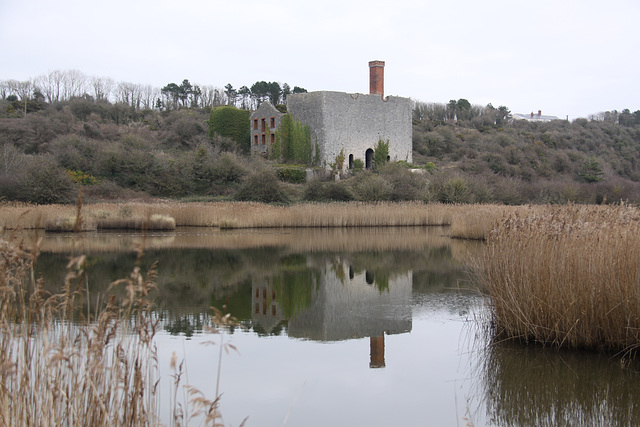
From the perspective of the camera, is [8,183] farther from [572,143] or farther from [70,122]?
[572,143]

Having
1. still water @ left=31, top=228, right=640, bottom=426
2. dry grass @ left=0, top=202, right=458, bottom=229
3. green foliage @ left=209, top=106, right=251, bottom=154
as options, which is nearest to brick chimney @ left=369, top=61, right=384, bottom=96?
green foliage @ left=209, top=106, right=251, bottom=154

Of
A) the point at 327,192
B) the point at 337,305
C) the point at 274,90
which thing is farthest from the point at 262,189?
the point at 274,90

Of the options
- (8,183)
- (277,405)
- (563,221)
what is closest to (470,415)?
(277,405)

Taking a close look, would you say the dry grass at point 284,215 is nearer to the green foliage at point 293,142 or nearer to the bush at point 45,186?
the bush at point 45,186

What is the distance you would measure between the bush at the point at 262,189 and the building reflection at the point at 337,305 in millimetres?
14677

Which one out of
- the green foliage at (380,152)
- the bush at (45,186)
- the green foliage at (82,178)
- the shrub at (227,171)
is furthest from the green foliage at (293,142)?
the bush at (45,186)

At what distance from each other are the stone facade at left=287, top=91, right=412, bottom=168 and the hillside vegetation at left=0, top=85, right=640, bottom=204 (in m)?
1.10

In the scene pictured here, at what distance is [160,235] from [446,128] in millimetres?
32039

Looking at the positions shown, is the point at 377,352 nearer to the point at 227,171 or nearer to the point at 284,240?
the point at 284,240

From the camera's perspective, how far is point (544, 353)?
19.4ft

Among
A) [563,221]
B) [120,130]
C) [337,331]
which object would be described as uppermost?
[120,130]

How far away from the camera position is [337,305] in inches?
349

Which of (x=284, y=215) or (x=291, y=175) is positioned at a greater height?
(x=291, y=175)

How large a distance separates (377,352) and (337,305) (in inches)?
98.4
